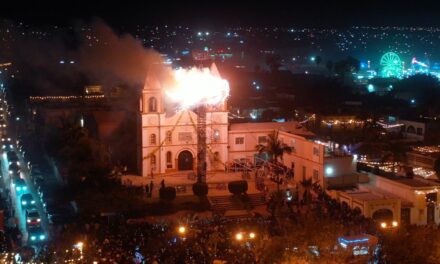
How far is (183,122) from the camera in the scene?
33.8 meters

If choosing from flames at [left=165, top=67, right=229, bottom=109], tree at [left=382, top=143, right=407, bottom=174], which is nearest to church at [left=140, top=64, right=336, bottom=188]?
flames at [left=165, top=67, right=229, bottom=109]

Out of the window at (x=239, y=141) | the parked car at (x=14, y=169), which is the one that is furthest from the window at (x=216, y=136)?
the parked car at (x=14, y=169)

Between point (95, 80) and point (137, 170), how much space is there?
20783mm

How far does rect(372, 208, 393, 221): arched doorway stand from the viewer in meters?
26.3

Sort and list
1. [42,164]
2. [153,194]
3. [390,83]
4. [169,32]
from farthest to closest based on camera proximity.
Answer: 1. [390,83]
2. [169,32]
3. [42,164]
4. [153,194]

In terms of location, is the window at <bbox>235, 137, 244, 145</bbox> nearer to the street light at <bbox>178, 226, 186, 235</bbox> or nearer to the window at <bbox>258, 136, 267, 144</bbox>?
the window at <bbox>258, 136, 267, 144</bbox>

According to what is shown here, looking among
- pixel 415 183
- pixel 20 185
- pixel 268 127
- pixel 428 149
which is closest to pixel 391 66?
pixel 428 149

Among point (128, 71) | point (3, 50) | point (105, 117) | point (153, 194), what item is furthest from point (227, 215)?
point (3, 50)

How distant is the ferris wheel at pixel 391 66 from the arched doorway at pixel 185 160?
59.5 m

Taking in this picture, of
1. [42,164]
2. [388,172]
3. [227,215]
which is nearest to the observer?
[227,215]

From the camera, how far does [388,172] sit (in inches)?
1268

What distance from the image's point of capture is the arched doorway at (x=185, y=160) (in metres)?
34.0

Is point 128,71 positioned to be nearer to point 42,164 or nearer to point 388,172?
point 42,164

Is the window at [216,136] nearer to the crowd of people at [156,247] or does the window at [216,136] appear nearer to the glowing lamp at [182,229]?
the crowd of people at [156,247]
